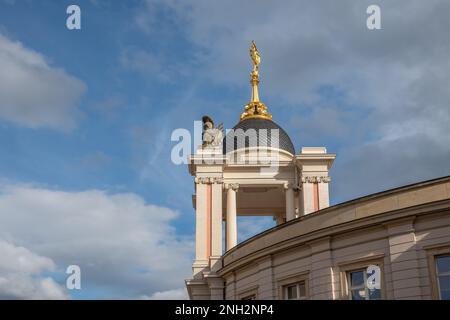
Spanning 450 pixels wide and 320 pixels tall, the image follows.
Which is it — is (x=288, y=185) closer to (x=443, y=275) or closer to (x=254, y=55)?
(x=254, y=55)

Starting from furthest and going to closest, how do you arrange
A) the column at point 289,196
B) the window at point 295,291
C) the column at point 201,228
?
the column at point 289,196 → the column at point 201,228 → the window at point 295,291

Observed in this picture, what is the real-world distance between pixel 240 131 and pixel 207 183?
7.06m

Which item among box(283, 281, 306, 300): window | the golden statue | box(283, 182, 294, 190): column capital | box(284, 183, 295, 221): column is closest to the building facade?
box(283, 281, 306, 300): window

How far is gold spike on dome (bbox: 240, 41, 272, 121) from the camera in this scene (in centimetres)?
5702

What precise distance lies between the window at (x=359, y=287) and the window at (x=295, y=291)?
2.79m

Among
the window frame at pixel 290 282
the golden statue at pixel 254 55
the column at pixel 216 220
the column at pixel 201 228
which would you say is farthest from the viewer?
the golden statue at pixel 254 55

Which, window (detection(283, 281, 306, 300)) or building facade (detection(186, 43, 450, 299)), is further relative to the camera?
window (detection(283, 281, 306, 300))

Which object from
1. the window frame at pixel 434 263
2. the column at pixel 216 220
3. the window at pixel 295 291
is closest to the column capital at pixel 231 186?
the column at pixel 216 220

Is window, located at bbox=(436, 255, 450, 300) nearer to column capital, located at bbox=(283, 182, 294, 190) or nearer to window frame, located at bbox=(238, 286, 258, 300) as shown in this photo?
window frame, located at bbox=(238, 286, 258, 300)

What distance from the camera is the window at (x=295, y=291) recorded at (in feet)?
99.9

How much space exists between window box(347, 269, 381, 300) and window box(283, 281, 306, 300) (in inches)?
110

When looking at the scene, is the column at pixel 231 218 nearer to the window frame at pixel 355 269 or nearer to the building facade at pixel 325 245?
the building facade at pixel 325 245

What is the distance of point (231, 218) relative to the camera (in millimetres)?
49625
